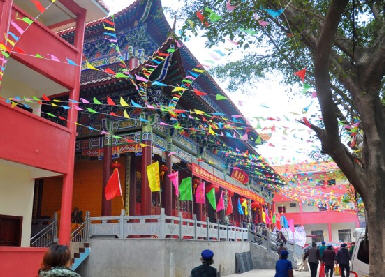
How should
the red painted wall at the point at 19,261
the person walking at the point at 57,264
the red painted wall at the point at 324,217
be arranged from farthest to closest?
1. the red painted wall at the point at 324,217
2. the red painted wall at the point at 19,261
3. the person walking at the point at 57,264

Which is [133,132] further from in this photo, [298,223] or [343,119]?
[298,223]

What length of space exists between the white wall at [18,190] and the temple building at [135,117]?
1.91 meters

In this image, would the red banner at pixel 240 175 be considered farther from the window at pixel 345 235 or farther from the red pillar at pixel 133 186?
the window at pixel 345 235

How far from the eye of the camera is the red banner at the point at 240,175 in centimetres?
2567

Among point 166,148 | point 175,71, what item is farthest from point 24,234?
point 175,71

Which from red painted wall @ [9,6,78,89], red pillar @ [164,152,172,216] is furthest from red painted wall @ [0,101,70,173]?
red pillar @ [164,152,172,216]

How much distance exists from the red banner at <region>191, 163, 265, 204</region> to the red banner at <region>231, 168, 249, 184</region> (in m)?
0.61

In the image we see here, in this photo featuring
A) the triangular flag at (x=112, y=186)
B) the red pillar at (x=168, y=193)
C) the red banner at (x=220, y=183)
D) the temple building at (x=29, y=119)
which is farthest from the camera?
the red banner at (x=220, y=183)

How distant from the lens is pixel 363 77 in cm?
753

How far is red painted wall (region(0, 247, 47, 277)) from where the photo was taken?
9.41 metres

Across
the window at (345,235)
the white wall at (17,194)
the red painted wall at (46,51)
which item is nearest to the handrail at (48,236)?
the white wall at (17,194)

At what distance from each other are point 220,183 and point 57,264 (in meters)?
18.9

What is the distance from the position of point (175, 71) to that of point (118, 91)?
7.06 ft

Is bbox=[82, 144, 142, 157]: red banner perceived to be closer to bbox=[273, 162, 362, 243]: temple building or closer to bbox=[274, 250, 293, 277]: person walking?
bbox=[274, 250, 293, 277]: person walking
